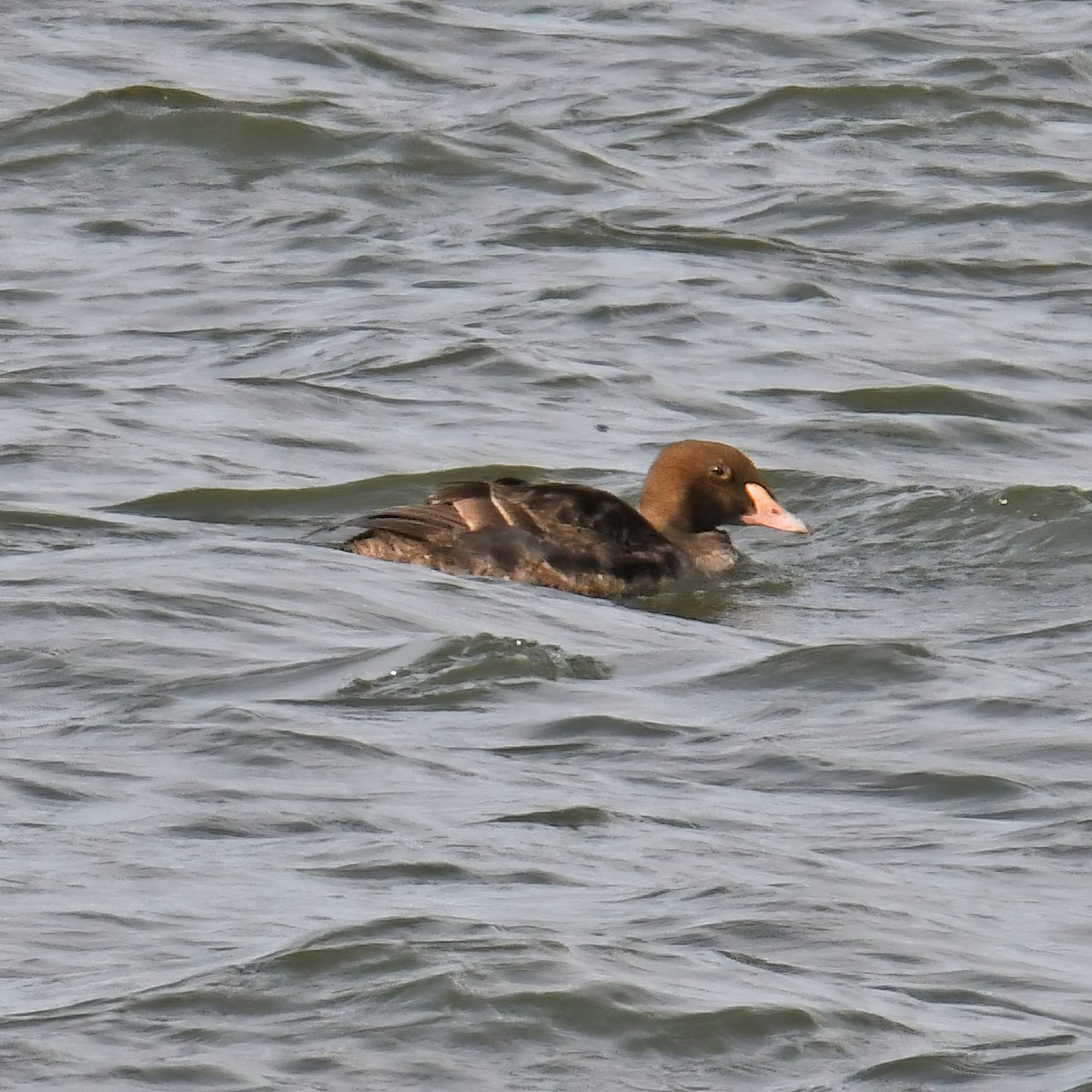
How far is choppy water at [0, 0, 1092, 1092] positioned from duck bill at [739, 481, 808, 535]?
0.17m

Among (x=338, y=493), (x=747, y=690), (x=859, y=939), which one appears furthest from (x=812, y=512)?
(x=859, y=939)

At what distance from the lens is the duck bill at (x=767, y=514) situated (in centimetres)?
1171

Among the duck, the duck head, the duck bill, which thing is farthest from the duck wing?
the duck bill

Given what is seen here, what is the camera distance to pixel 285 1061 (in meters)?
5.79

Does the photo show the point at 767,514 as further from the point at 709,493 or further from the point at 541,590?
the point at 541,590

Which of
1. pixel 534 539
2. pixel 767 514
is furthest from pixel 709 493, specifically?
pixel 534 539

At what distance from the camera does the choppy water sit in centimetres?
625

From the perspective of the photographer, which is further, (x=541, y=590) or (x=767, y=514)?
(x=767, y=514)

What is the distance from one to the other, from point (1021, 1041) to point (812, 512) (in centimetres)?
630

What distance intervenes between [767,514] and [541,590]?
126 cm

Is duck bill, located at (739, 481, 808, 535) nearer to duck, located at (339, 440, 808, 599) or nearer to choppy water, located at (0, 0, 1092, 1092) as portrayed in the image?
choppy water, located at (0, 0, 1092, 1092)

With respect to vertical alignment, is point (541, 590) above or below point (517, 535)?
below

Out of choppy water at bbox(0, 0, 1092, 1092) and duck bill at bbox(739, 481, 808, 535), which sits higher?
choppy water at bbox(0, 0, 1092, 1092)

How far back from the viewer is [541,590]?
10.9 meters
